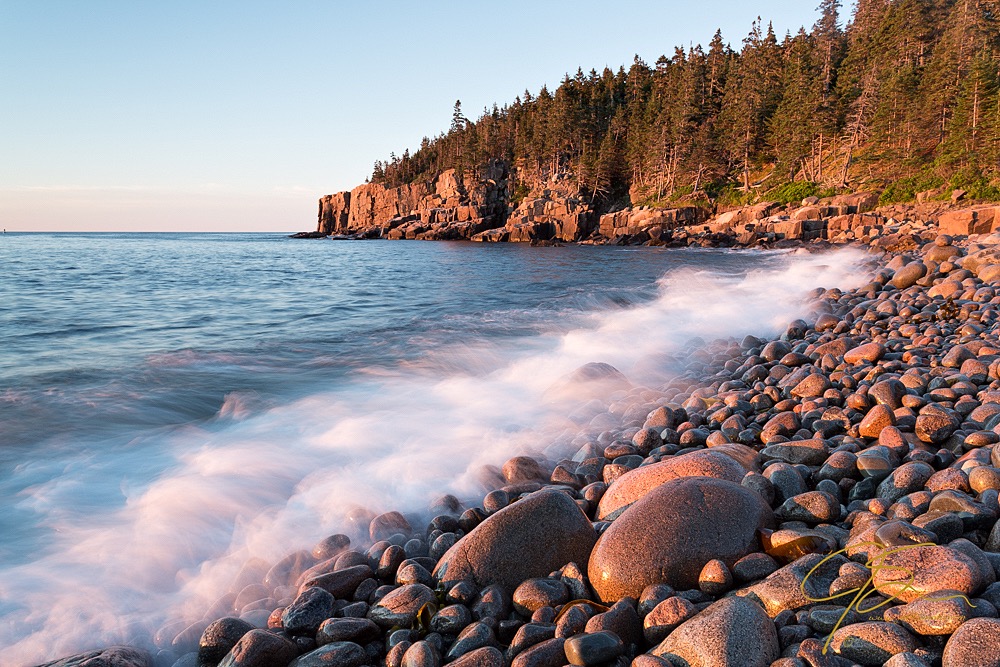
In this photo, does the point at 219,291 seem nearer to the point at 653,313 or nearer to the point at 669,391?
the point at 653,313

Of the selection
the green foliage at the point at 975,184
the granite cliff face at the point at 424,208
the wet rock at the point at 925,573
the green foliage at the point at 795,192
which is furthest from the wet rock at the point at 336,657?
Answer: the granite cliff face at the point at 424,208

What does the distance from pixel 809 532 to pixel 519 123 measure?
86.8 metres

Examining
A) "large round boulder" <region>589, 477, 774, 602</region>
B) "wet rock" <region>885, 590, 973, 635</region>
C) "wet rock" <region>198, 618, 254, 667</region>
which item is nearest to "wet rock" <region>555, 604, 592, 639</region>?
"large round boulder" <region>589, 477, 774, 602</region>

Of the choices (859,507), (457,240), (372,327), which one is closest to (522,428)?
(859,507)

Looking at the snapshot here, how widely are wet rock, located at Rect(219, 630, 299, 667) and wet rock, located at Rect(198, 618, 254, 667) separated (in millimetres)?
116

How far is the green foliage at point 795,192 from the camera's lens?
45969 mm

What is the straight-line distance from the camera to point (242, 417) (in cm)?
766

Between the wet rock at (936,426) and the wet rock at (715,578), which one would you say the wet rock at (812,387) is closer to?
the wet rock at (936,426)

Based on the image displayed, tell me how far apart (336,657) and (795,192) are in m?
52.3

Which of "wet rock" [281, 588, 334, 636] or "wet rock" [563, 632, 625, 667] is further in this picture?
"wet rock" [281, 588, 334, 636]

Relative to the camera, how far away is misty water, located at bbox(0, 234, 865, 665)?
414cm

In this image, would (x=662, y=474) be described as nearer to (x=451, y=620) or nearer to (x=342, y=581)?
(x=451, y=620)

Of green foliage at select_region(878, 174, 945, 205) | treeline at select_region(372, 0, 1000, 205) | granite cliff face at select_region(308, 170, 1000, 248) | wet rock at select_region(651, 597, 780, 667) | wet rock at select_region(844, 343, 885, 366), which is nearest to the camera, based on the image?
wet rock at select_region(651, 597, 780, 667)

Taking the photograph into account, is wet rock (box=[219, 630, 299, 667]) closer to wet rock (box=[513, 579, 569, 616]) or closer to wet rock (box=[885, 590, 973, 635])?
wet rock (box=[513, 579, 569, 616])
